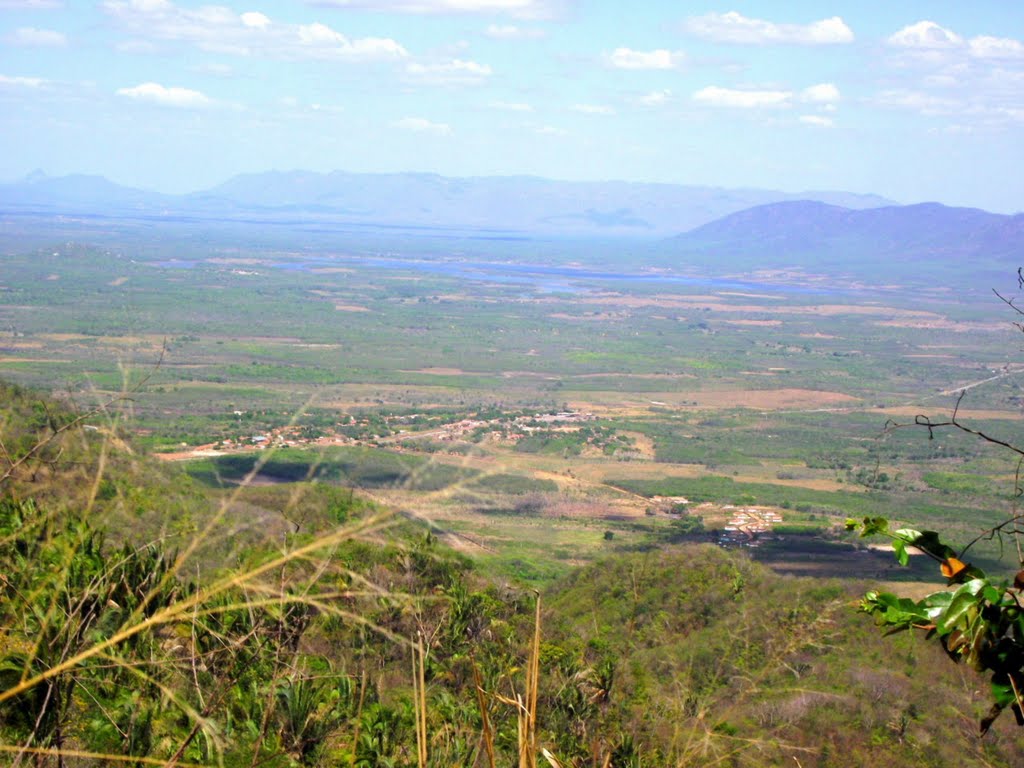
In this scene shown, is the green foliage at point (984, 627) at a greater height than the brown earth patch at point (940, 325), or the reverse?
the green foliage at point (984, 627)

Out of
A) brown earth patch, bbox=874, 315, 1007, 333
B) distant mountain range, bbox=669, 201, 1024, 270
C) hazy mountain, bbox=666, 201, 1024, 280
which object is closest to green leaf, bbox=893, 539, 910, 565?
brown earth patch, bbox=874, 315, 1007, 333

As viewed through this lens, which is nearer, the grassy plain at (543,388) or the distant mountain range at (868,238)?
the grassy plain at (543,388)

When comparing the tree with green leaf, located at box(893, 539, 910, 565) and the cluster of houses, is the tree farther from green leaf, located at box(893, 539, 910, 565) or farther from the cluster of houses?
the cluster of houses

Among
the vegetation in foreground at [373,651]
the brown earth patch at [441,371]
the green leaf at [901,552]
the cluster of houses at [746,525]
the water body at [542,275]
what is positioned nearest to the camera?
the vegetation in foreground at [373,651]

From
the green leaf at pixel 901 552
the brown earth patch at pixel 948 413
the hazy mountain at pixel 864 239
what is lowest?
the brown earth patch at pixel 948 413

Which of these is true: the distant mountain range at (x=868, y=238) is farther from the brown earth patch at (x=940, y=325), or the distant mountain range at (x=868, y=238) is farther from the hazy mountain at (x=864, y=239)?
the brown earth patch at (x=940, y=325)

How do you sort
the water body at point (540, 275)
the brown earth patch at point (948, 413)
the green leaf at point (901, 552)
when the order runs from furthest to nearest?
the water body at point (540, 275)
the brown earth patch at point (948, 413)
the green leaf at point (901, 552)

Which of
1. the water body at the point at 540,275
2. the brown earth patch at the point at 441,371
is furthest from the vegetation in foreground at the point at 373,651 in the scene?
the water body at the point at 540,275

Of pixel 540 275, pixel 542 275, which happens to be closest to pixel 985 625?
pixel 540 275
